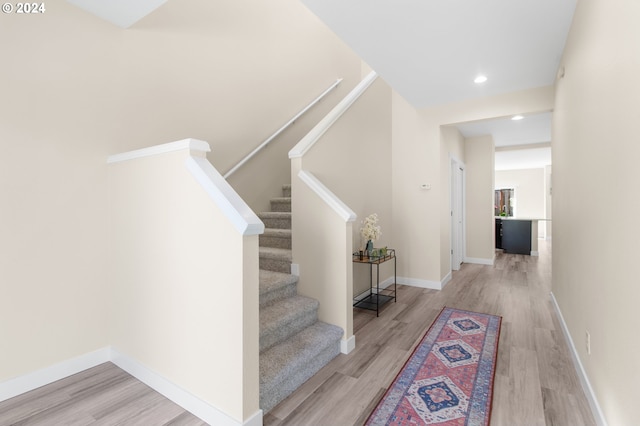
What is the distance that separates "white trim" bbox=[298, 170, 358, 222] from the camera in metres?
2.52

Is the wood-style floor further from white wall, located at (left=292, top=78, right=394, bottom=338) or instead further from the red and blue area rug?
white wall, located at (left=292, top=78, right=394, bottom=338)

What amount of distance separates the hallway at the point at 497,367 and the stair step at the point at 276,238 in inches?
43.2

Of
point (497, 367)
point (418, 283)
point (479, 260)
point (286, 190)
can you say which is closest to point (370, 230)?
point (286, 190)

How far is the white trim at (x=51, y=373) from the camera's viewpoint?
1974 millimetres

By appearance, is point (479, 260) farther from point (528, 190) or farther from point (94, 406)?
point (528, 190)

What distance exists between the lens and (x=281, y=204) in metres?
3.83

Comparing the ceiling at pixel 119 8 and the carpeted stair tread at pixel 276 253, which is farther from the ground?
the ceiling at pixel 119 8

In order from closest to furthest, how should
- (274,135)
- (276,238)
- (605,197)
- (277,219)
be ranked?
(605,197) < (276,238) < (277,219) < (274,135)

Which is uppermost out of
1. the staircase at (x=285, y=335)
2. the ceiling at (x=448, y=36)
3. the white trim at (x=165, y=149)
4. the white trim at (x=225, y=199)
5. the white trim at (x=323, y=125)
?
the ceiling at (x=448, y=36)

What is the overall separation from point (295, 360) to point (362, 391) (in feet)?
1.56

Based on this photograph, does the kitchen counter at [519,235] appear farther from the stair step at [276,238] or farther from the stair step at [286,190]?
the stair step at [276,238]

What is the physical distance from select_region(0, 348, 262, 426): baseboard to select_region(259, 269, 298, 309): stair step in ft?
2.64

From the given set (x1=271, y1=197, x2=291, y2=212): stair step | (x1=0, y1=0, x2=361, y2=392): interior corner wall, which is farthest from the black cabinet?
(x1=0, y1=0, x2=361, y2=392): interior corner wall

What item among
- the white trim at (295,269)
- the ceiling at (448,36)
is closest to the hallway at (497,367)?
the white trim at (295,269)
